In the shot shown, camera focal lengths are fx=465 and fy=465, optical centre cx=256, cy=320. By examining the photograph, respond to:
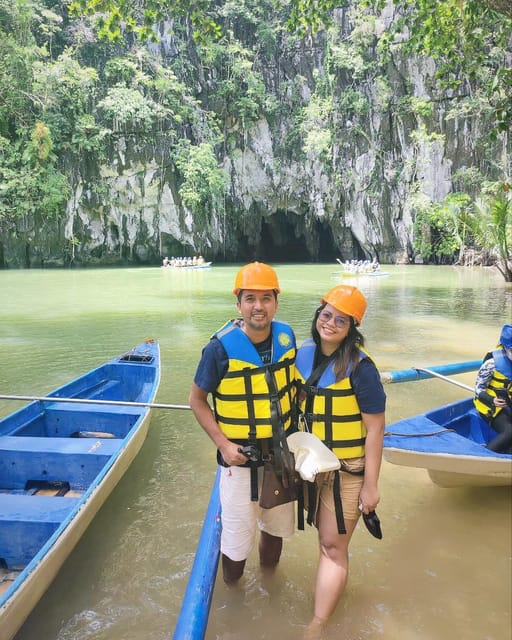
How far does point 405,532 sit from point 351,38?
29440 millimetres

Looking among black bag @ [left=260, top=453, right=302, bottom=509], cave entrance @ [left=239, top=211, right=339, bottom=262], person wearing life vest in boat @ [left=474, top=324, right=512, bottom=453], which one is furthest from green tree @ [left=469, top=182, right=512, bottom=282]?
black bag @ [left=260, top=453, right=302, bottom=509]

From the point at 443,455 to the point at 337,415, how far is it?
1441 millimetres

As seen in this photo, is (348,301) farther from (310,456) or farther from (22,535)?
(22,535)

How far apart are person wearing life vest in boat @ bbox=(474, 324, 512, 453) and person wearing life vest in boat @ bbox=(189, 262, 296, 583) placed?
6.36 feet

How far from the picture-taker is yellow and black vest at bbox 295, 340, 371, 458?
194 cm

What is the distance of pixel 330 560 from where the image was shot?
1981 millimetres

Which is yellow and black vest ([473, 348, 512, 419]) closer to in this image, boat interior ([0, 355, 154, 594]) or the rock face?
boat interior ([0, 355, 154, 594])

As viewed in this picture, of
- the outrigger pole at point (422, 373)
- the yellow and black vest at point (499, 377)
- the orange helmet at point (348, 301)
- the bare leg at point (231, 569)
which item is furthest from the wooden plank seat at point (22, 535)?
the yellow and black vest at point (499, 377)

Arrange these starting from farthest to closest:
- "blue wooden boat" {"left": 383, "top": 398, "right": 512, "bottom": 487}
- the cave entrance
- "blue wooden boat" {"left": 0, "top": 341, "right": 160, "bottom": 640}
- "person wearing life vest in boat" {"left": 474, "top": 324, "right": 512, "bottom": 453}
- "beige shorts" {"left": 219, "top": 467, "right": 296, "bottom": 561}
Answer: the cave entrance
"person wearing life vest in boat" {"left": 474, "top": 324, "right": 512, "bottom": 453}
"blue wooden boat" {"left": 383, "top": 398, "right": 512, "bottom": 487}
"blue wooden boat" {"left": 0, "top": 341, "right": 160, "bottom": 640}
"beige shorts" {"left": 219, "top": 467, "right": 296, "bottom": 561}

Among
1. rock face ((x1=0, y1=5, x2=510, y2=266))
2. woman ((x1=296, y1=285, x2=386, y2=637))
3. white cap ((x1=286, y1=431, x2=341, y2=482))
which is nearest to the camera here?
white cap ((x1=286, y1=431, x2=341, y2=482))

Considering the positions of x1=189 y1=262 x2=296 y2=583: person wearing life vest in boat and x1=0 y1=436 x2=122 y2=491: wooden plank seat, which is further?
x1=0 y1=436 x2=122 y2=491: wooden plank seat

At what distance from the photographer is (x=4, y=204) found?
78.3 feet

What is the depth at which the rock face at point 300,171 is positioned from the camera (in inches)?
1023

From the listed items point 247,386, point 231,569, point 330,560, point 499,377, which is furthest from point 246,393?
point 499,377
